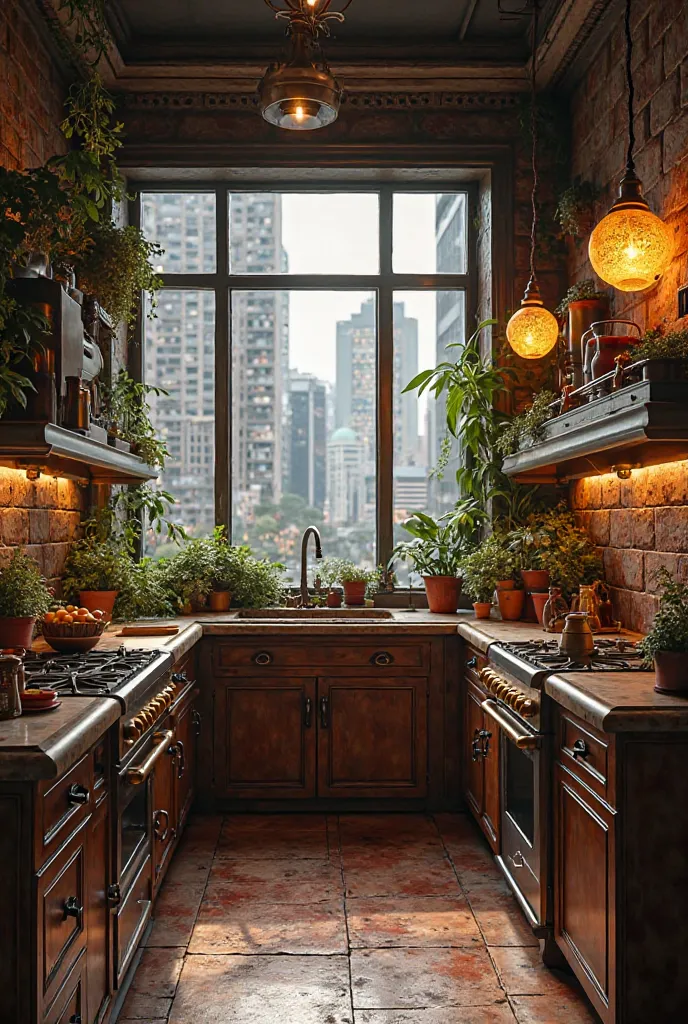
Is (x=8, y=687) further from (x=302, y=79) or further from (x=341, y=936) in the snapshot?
(x=302, y=79)

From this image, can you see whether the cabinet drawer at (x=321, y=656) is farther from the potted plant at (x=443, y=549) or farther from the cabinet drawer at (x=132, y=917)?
the cabinet drawer at (x=132, y=917)

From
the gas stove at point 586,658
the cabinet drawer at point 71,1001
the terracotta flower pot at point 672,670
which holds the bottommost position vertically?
the cabinet drawer at point 71,1001

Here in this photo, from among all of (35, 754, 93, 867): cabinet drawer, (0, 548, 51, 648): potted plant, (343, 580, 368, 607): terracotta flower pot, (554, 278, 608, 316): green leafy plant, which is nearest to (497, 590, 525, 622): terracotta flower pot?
(343, 580, 368, 607): terracotta flower pot

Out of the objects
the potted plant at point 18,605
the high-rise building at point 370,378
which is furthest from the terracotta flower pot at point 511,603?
the potted plant at point 18,605

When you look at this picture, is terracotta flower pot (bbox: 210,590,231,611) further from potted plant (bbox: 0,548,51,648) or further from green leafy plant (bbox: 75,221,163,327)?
potted plant (bbox: 0,548,51,648)

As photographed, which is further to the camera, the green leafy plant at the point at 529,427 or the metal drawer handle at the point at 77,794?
the green leafy plant at the point at 529,427

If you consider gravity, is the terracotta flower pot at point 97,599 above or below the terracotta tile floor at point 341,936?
above

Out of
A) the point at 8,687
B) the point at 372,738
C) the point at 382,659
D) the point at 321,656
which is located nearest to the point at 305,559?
the point at 321,656

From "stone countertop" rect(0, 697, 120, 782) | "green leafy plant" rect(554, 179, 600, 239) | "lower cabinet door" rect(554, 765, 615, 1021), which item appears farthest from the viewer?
"green leafy plant" rect(554, 179, 600, 239)

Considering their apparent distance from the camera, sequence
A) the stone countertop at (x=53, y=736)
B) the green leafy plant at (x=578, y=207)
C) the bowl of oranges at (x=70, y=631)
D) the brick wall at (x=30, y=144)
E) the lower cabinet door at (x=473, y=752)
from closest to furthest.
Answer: the stone countertop at (x=53, y=736) → the bowl of oranges at (x=70, y=631) → the brick wall at (x=30, y=144) → the lower cabinet door at (x=473, y=752) → the green leafy plant at (x=578, y=207)

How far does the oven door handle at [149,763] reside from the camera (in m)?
2.79

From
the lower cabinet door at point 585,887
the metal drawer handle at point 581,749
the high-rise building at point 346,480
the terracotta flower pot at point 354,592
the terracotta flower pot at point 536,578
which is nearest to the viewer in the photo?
the lower cabinet door at point 585,887

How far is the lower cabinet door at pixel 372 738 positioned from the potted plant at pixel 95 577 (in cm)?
110

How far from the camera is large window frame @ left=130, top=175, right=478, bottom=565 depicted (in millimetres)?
5668
